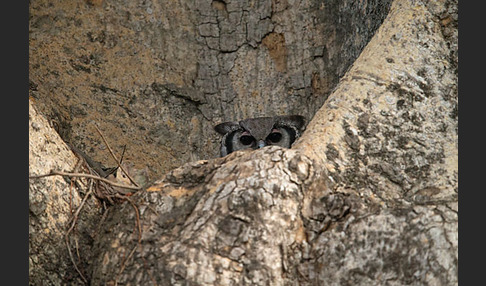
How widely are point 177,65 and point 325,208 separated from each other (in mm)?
2442

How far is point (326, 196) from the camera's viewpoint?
2846mm

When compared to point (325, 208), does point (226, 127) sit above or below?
above

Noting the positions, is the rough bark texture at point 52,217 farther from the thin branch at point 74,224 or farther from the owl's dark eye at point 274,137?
the owl's dark eye at point 274,137

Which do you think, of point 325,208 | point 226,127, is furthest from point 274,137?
point 325,208

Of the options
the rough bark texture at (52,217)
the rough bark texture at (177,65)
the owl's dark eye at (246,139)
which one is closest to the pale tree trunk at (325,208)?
the rough bark texture at (52,217)

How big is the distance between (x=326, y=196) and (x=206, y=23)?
252 centimetres

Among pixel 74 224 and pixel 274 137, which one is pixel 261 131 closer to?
pixel 274 137

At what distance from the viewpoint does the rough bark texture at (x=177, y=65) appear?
470 centimetres

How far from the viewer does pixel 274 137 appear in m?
4.98

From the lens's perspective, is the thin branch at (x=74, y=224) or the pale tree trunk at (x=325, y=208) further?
the thin branch at (x=74, y=224)

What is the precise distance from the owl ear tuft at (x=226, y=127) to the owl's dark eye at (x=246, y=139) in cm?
11

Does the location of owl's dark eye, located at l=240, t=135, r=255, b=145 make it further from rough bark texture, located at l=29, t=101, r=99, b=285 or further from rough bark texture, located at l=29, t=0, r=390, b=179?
rough bark texture, located at l=29, t=101, r=99, b=285

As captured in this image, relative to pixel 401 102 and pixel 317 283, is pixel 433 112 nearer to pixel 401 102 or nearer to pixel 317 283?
pixel 401 102

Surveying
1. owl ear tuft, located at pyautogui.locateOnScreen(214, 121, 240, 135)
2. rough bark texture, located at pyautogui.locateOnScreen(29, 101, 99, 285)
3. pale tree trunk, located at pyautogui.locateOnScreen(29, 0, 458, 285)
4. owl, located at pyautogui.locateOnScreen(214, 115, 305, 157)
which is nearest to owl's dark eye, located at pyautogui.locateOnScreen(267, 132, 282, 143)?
owl, located at pyautogui.locateOnScreen(214, 115, 305, 157)
